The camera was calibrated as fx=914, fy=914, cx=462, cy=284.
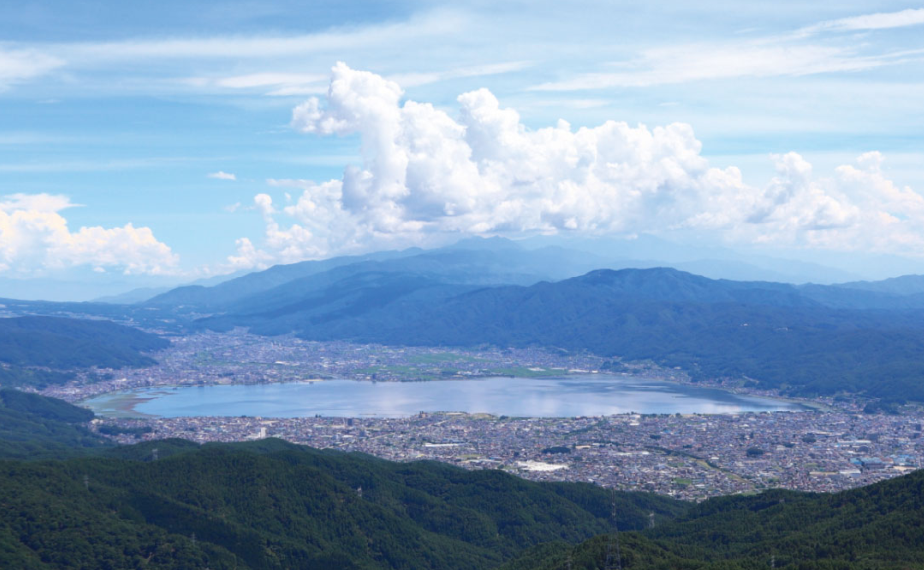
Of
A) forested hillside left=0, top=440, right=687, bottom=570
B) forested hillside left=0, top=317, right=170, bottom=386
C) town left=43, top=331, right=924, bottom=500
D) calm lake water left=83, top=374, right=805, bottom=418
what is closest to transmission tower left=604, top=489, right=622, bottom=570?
→ forested hillside left=0, top=440, right=687, bottom=570

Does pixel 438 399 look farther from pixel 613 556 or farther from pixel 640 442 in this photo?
pixel 613 556

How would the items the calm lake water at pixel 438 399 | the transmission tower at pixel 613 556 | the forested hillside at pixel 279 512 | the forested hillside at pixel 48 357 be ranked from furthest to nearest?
the forested hillside at pixel 48 357, the calm lake water at pixel 438 399, the forested hillside at pixel 279 512, the transmission tower at pixel 613 556

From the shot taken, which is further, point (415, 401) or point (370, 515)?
point (415, 401)

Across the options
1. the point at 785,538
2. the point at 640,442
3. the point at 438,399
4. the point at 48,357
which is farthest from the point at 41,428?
the point at 785,538

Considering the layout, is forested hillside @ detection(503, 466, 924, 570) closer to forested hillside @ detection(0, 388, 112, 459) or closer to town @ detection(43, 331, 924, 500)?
town @ detection(43, 331, 924, 500)

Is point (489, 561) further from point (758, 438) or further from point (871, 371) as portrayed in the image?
point (871, 371)

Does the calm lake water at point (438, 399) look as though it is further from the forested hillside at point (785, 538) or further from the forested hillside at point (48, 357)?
the forested hillside at point (785, 538)

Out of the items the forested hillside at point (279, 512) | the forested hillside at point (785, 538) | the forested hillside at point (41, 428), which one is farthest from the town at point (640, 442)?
the forested hillside at point (785, 538)

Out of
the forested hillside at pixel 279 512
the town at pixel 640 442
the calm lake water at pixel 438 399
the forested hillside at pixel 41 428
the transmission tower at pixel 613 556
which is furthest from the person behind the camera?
the calm lake water at pixel 438 399

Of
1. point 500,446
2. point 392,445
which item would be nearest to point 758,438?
point 500,446
